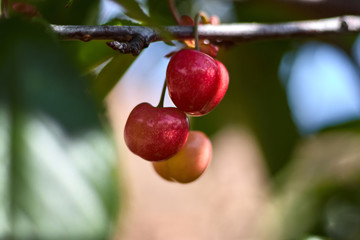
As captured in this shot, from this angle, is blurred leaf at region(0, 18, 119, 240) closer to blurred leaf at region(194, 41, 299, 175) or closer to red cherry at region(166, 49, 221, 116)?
red cherry at region(166, 49, 221, 116)

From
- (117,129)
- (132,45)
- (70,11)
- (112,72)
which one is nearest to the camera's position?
(132,45)

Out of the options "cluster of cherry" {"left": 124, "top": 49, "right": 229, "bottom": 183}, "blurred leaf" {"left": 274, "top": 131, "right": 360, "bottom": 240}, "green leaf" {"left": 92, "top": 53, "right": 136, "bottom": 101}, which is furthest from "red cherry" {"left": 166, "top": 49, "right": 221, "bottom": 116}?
"blurred leaf" {"left": 274, "top": 131, "right": 360, "bottom": 240}

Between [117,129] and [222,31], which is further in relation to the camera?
[117,129]

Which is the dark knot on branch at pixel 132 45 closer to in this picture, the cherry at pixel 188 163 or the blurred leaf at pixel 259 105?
the cherry at pixel 188 163

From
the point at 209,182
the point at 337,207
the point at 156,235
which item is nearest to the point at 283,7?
the point at 337,207

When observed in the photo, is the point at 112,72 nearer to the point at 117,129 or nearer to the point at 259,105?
the point at 117,129

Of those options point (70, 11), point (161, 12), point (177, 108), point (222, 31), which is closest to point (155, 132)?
point (177, 108)
